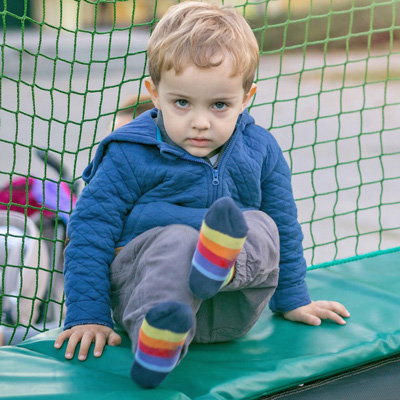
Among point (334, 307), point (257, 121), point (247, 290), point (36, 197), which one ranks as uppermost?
point (247, 290)

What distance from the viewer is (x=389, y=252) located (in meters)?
1.98

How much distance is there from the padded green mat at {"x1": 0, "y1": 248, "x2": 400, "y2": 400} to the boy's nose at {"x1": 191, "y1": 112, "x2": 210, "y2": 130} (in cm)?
43

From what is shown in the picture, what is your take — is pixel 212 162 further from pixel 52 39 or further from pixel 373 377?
pixel 52 39

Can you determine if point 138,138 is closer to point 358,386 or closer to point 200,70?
point 200,70

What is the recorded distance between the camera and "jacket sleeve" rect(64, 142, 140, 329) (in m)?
1.31

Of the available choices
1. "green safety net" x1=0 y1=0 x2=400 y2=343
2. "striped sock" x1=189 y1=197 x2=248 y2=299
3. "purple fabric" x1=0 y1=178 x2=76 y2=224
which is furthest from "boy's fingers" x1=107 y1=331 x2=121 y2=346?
"purple fabric" x1=0 y1=178 x2=76 y2=224

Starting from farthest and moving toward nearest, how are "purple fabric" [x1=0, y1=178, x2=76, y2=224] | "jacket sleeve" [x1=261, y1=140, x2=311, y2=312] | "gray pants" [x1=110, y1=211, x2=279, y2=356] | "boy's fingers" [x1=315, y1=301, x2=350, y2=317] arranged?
"purple fabric" [x1=0, y1=178, x2=76, y2=224] < "boy's fingers" [x1=315, y1=301, x2=350, y2=317] < "jacket sleeve" [x1=261, y1=140, x2=311, y2=312] < "gray pants" [x1=110, y1=211, x2=279, y2=356]

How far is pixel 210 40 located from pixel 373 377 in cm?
73

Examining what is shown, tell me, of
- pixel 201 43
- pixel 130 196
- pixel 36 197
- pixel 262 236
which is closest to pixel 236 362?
pixel 262 236

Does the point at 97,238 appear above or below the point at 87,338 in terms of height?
above

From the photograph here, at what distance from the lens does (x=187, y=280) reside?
1150mm

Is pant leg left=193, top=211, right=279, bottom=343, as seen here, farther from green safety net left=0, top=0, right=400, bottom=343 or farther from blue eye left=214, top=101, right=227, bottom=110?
green safety net left=0, top=0, right=400, bottom=343

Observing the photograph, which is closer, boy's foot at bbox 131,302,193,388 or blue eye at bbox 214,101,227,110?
boy's foot at bbox 131,302,193,388

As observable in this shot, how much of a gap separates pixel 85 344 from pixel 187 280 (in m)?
0.27
